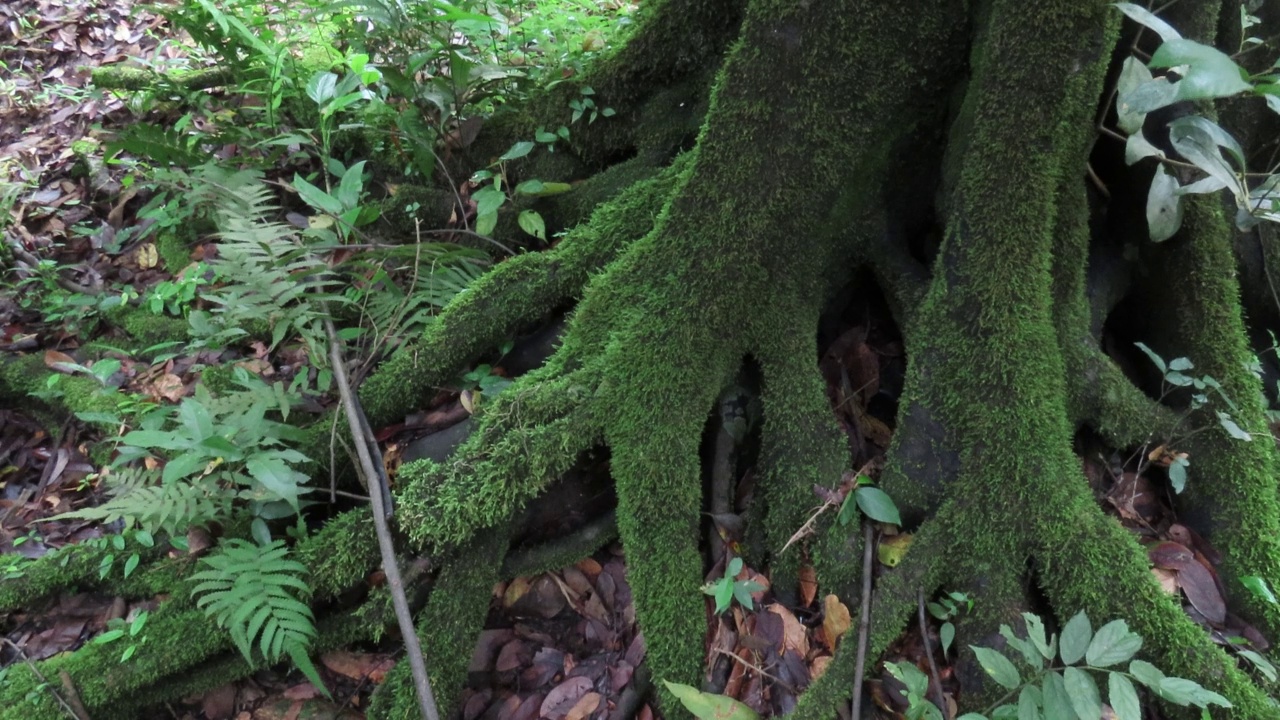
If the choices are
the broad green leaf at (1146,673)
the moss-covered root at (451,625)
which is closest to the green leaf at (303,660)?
the moss-covered root at (451,625)

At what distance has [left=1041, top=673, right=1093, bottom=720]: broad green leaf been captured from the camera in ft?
5.53

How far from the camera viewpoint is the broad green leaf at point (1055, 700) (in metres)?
1.69

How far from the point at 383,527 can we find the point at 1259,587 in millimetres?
2979

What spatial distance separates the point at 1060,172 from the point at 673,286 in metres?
1.42

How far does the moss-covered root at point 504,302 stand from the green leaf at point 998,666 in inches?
81.4

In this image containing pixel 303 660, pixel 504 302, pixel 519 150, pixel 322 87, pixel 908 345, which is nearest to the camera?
pixel 303 660

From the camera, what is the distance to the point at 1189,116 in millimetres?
2076

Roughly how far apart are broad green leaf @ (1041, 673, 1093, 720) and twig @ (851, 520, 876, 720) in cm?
55

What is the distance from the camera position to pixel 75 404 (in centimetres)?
362

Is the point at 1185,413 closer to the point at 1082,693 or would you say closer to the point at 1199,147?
the point at 1199,147

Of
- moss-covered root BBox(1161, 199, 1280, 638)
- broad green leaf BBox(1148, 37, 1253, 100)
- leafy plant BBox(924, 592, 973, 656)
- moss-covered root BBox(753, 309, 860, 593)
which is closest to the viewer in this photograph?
broad green leaf BBox(1148, 37, 1253, 100)

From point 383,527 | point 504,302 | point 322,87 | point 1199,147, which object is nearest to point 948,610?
point 1199,147

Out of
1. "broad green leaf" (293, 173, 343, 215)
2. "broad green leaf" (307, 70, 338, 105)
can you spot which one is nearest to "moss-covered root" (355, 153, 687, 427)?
"broad green leaf" (293, 173, 343, 215)

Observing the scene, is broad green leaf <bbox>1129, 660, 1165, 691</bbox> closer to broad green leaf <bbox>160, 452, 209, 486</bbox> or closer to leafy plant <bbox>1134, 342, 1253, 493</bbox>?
leafy plant <bbox>1134, 342, 1253, 493</bbox>
